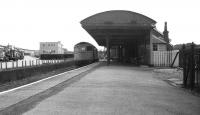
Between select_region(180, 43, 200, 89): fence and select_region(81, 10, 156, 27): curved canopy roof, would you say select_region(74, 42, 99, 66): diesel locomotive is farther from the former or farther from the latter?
select_region(180, 43, 200, 89): fence

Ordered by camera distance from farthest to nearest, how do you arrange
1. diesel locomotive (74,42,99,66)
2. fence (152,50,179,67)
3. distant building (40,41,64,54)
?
1. distant building (40,41,64,54)
2. diesel locomotive (74,42,99,66)
3. fence (152,50,179,67)

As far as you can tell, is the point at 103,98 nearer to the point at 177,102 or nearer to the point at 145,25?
the point at 177,102

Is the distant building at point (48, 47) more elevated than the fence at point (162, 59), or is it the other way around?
the distant building at point (48, 47)

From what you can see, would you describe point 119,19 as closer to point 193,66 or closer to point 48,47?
point 193,66

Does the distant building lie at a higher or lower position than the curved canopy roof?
lower

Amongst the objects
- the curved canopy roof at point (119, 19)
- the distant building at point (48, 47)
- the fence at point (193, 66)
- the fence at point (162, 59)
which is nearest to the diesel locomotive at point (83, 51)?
the curved canopy roof at point (119, 19)

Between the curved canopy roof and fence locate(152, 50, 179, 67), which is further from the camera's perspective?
fence locate(152, 50, 179, 67)

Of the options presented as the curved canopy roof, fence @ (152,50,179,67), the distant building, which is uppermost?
the curved canopy roof

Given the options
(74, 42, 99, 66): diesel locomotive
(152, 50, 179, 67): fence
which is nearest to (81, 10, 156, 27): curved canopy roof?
(152, 50, 179, 67): fence

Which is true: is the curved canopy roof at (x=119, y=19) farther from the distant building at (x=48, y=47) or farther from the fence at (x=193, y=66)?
the distant building at (x=48, y=47)

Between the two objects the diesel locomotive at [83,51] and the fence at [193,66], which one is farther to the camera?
the diesel locomotive at [83,51]

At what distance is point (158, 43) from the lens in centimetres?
3475

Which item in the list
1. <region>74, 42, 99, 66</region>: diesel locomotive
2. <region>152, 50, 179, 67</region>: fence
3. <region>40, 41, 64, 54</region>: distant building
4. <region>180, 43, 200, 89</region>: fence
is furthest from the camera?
<region>40, 41, 64, 54</region>: distant building

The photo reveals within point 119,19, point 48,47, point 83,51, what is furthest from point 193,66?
point 48,47
